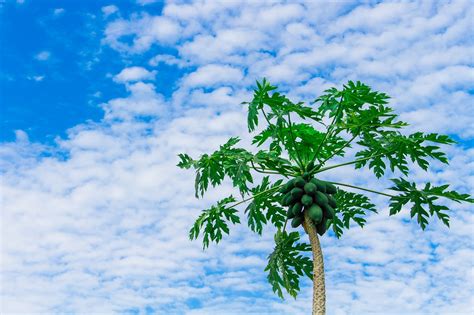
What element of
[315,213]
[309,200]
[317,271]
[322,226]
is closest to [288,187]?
[309,200]

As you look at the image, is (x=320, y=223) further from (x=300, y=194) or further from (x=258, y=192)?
(x=258, y=192)

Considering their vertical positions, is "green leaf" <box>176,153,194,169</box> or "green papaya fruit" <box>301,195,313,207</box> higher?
"green leaf" <box>176,153,194,169</box>

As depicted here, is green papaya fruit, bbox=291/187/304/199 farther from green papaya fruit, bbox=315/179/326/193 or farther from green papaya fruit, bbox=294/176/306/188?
green papaya fruit, bbox=315/179/326/193

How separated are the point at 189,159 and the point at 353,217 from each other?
339cm

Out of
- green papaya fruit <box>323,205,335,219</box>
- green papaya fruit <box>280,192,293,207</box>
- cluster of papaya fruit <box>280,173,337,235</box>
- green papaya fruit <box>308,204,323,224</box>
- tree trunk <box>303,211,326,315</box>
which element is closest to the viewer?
tree trunk <box>303,211,326,315</box>

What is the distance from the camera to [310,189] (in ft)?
30.7

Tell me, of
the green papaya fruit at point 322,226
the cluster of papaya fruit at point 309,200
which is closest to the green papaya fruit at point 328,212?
the cluster of papaya fruit at point 309,200

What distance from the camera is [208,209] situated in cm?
1082

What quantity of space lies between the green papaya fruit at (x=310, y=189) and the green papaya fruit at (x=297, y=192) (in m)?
0.09

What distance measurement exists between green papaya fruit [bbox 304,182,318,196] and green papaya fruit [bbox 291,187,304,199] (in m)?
0.09

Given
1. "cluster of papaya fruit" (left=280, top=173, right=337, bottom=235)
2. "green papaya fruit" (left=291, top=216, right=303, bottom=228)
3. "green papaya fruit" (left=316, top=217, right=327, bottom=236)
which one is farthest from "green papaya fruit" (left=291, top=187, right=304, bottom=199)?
"green papaya fruit" (left=316, top=217, right=327, bottom=236)

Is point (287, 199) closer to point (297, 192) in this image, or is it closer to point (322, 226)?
point (297, 192)

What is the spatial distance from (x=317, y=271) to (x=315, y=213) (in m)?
0.90

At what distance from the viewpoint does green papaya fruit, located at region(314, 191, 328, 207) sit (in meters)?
9.38
